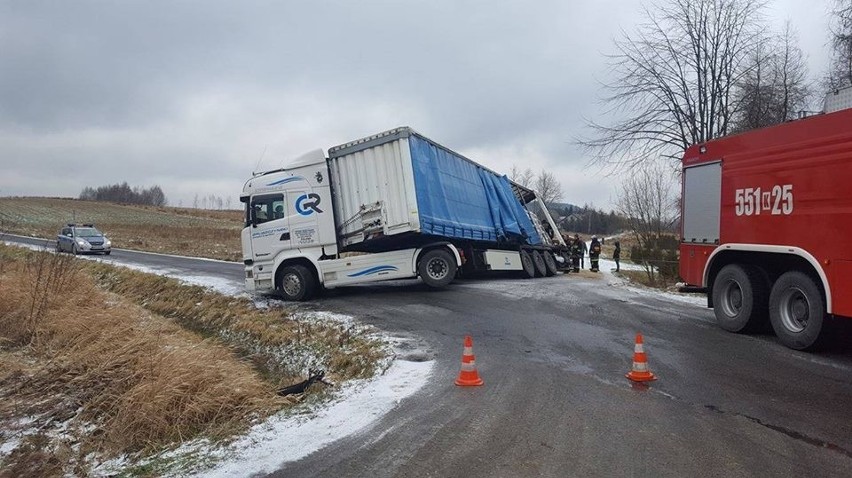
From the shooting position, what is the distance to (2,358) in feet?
26.4

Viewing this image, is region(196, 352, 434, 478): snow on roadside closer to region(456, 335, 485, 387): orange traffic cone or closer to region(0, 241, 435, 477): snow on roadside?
region(0, 241, 435, 477): snow on roadside

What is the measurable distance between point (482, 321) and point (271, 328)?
3.97 meters

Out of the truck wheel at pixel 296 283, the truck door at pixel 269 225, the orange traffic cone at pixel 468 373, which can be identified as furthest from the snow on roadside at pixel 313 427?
the truck door at pixel 269 225

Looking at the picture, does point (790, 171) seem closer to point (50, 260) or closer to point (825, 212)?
point (825, 212)

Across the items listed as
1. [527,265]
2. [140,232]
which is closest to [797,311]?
[527,265]

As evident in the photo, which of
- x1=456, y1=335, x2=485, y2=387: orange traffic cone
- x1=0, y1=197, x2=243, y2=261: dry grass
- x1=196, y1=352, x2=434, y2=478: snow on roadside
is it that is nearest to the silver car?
x1=0, y1=197, x2=243, y2=261: dry grass

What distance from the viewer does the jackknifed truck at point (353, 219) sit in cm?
1327

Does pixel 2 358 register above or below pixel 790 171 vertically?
below

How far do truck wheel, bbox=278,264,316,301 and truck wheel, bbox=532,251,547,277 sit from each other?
7.72 metres

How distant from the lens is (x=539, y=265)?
18.7 metres

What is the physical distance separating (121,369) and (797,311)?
8610 mm

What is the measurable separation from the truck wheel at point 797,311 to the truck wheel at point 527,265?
9656mm

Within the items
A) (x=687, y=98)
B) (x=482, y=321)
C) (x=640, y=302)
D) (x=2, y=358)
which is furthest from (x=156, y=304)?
(x=687, y=98)

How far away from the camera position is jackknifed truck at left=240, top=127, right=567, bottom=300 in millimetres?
13273
